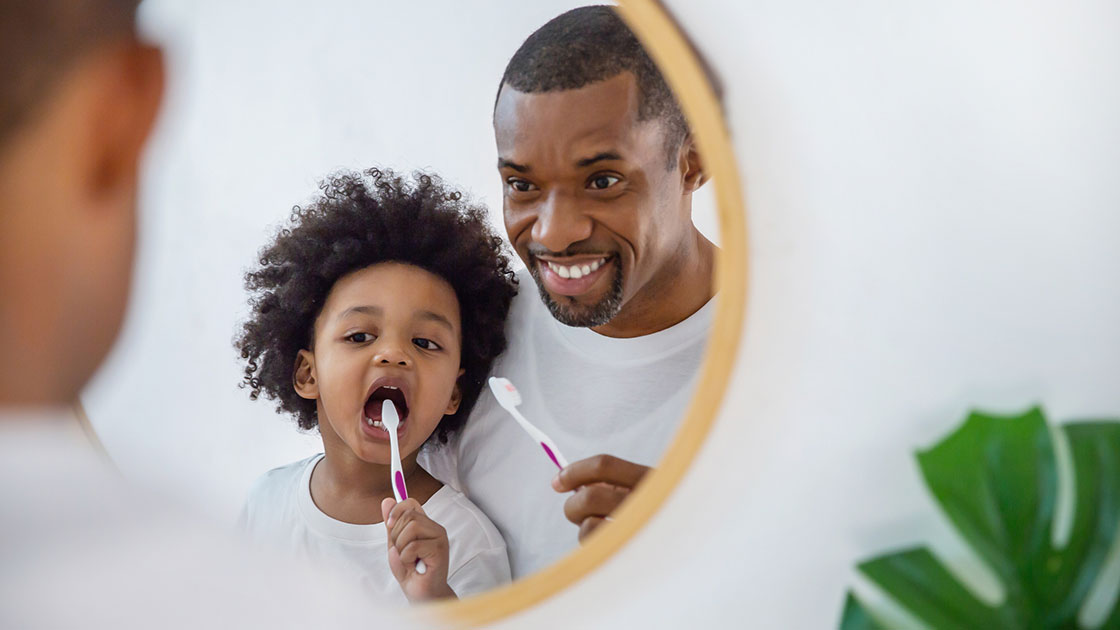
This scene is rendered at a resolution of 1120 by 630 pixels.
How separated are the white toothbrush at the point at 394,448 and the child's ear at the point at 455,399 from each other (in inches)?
1.8

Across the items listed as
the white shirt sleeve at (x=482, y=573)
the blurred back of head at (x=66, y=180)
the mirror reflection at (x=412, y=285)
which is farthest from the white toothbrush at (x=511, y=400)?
the blurred back of head at (x=66, y=180)

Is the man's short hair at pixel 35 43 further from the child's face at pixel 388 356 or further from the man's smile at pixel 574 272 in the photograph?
the man's smile at pixel 574 272

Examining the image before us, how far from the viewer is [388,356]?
2.58 ft

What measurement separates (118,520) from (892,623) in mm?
659

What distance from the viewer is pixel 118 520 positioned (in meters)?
0.80

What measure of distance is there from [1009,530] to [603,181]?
0.41 metres

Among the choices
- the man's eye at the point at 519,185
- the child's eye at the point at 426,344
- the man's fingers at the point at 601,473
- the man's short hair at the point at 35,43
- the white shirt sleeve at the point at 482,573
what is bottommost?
the white shirt sleeve at the point at 482,573

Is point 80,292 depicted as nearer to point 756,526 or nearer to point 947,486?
point 756,526

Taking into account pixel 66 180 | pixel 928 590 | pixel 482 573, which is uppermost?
pixel 66 180

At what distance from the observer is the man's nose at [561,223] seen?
2.44 ft

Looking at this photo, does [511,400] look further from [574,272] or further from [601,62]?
[601,62]

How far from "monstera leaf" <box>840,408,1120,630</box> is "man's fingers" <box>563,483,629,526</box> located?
0.20m

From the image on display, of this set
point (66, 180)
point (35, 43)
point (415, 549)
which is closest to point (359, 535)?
point (415, 549)

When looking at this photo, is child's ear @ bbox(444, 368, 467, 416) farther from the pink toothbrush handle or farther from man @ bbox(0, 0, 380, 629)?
man @ bbox(0, 0, 380, 629)
